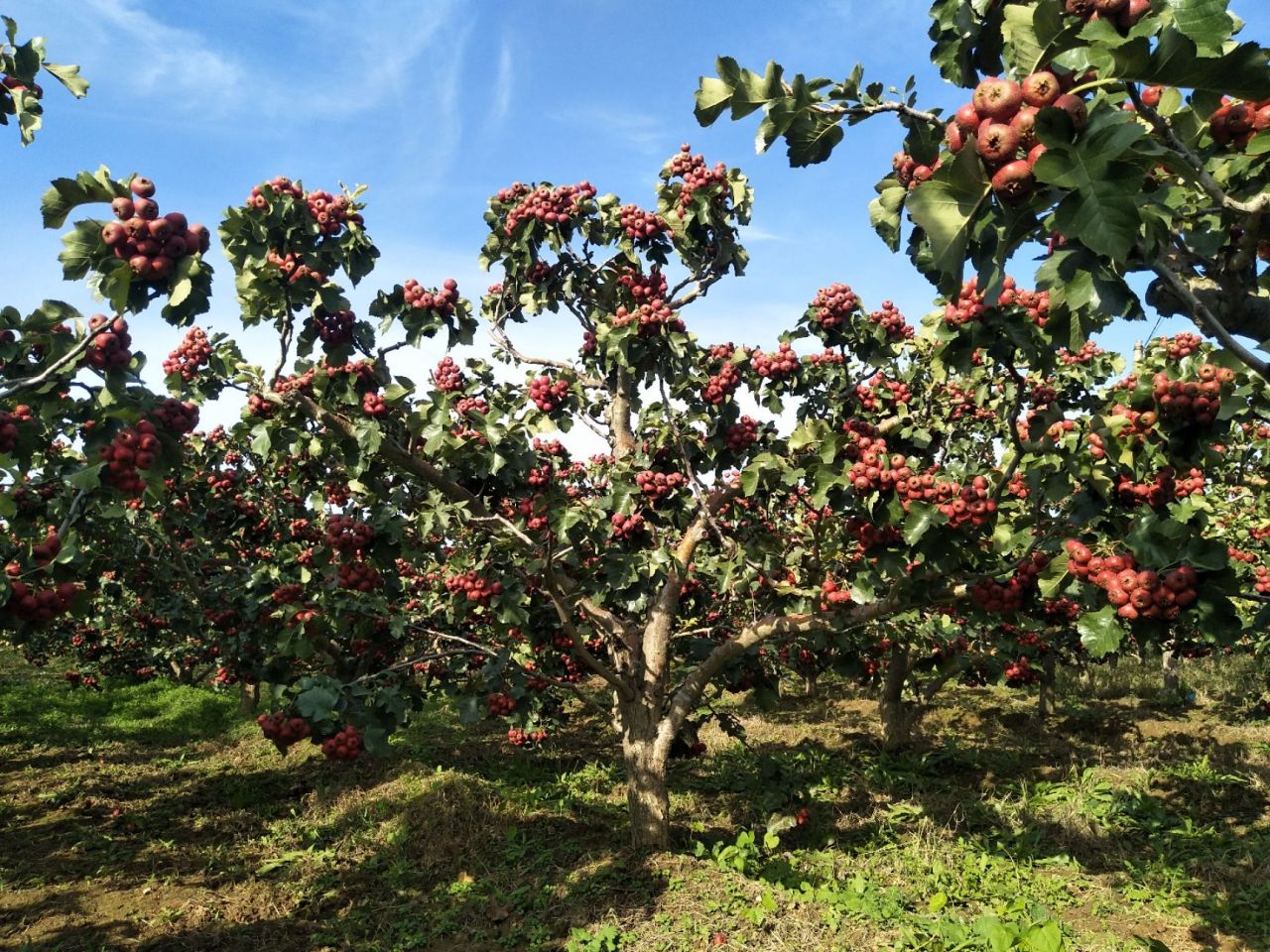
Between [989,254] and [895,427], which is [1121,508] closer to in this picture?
[895,427]

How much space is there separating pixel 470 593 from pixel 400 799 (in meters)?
4.72

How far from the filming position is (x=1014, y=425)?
13.0ft

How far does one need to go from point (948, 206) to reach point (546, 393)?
15.1ft

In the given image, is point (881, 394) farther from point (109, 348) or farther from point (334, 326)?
point (109, 348)

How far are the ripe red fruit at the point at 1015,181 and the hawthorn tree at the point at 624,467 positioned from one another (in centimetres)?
8

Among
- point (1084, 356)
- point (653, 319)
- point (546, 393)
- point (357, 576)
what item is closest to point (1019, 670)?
point (1084, 356)

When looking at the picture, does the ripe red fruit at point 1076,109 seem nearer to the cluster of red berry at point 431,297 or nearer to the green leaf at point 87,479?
the green leaf at point 87,479

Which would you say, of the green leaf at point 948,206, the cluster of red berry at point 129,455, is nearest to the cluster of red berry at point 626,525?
the cluster of red berry at point 129,455

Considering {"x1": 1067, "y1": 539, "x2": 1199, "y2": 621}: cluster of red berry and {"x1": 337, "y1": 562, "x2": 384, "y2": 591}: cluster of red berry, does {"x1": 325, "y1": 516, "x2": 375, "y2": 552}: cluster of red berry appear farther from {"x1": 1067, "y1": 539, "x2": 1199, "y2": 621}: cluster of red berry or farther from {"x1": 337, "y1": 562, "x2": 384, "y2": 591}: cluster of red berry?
{"x1": 1067, "y1": 539, "x2": 1199, "y2": 621}: cluster of red berry

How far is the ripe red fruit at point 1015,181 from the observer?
177cm

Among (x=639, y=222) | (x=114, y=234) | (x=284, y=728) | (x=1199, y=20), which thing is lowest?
(x=284, y=728)

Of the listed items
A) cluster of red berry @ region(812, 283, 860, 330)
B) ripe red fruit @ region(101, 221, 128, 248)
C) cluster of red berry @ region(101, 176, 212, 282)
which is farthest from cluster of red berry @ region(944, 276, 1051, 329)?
ripe red fruit @ region(101, 221, 128, 248)

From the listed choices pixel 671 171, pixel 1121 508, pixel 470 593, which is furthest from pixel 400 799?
pixel 1121 508

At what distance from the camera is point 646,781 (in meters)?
6.98
